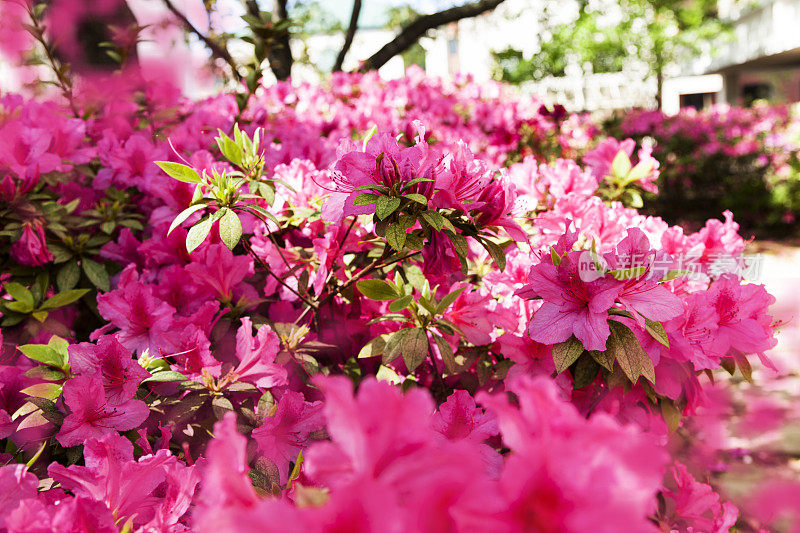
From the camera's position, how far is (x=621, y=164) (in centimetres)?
171

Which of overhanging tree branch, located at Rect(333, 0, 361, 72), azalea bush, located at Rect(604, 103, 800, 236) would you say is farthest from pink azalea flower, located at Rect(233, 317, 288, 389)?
azalea bush, located at Rect(604, 103, 800, 236)

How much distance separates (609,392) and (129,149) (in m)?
1.32

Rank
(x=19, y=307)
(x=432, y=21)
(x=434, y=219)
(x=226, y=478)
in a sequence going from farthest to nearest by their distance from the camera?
(x=432, y=21)
(x=19, y=307)
(x=434, y=219)
(x=226, y=478)

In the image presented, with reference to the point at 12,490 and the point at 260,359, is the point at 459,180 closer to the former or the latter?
the point at 260,359

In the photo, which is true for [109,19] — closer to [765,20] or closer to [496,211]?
[496,211]

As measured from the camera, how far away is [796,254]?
261 inches

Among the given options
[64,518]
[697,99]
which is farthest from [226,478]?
[697,99]

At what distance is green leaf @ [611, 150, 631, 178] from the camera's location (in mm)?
1704

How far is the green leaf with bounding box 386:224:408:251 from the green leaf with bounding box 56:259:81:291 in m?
0.90

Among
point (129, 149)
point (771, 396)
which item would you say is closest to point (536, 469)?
point (129, 149)

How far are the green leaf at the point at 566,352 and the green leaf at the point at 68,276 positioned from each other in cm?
112

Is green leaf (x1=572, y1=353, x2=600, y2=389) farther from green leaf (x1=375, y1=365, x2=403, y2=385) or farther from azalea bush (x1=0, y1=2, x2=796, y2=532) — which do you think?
green leaf (x1=375, y1=365, x2=403, y2=385)

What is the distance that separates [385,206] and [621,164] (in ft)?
3.72

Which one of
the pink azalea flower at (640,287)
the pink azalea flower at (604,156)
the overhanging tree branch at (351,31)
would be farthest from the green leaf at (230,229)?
the overhanging tree branch at (351,31)
